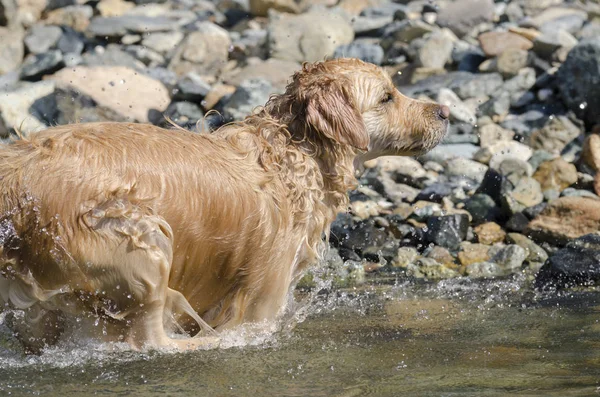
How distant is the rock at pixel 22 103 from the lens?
14868 mm

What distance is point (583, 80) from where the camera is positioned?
44.3 ft

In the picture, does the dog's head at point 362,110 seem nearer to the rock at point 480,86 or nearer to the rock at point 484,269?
the rock at point 484,269

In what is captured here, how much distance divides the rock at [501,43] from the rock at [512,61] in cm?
38

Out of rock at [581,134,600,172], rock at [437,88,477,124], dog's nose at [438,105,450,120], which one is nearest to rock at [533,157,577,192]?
rock at [581,134,600,172]

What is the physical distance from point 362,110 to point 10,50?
13241mm

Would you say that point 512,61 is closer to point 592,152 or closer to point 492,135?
point 492,135

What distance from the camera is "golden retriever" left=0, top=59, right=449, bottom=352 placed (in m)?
5.34

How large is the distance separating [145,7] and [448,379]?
691 inches

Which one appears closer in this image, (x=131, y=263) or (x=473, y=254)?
(x=131, y=263)

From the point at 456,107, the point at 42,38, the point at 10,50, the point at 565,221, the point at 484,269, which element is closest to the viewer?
the point at 484,269

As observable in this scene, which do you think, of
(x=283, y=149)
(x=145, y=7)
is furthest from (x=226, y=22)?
(x=283, y=149)

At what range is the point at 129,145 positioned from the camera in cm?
568

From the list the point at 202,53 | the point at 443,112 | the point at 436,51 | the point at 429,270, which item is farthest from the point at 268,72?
the point at 443,112

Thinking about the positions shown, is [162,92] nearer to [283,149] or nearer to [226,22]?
[226,22]
